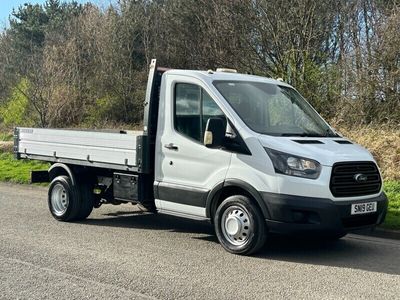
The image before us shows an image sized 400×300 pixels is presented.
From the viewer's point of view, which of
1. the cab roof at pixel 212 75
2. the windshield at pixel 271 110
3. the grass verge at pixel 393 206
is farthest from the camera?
the grass verge at pixel 393 206

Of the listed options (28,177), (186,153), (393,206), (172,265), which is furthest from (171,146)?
(28,177)

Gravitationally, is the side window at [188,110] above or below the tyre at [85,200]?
above

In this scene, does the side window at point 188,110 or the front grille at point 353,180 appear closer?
the front grille at point 353,180

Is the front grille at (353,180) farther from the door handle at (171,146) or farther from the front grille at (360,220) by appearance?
the door handle at (171,146)

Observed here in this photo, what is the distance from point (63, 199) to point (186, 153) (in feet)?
10.00

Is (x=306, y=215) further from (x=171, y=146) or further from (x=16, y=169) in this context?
(x=16, y=169)

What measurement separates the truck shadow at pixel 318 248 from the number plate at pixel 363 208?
631 mm

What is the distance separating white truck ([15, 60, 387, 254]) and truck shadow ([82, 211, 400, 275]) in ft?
1.16

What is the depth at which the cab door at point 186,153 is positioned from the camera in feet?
24.7

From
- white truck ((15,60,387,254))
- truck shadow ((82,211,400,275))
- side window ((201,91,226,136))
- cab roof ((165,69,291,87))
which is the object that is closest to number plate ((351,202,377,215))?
white truck ((15,60,387,254))

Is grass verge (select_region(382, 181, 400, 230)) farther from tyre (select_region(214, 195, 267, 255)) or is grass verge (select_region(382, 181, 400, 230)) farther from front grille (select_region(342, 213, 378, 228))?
tyre (select_region(214, 195, 267, 255))

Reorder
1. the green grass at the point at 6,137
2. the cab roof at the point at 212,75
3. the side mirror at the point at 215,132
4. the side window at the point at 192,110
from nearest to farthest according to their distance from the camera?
the side mirror at the point at 215,132 < the side window at the point at 192,110 < the cab roof at the point at 212,75 < the green grass at the point at 6,137

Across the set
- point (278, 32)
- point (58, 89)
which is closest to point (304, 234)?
point (278, 32)

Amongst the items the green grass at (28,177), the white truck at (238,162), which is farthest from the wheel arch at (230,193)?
the green grass at (28,177)
